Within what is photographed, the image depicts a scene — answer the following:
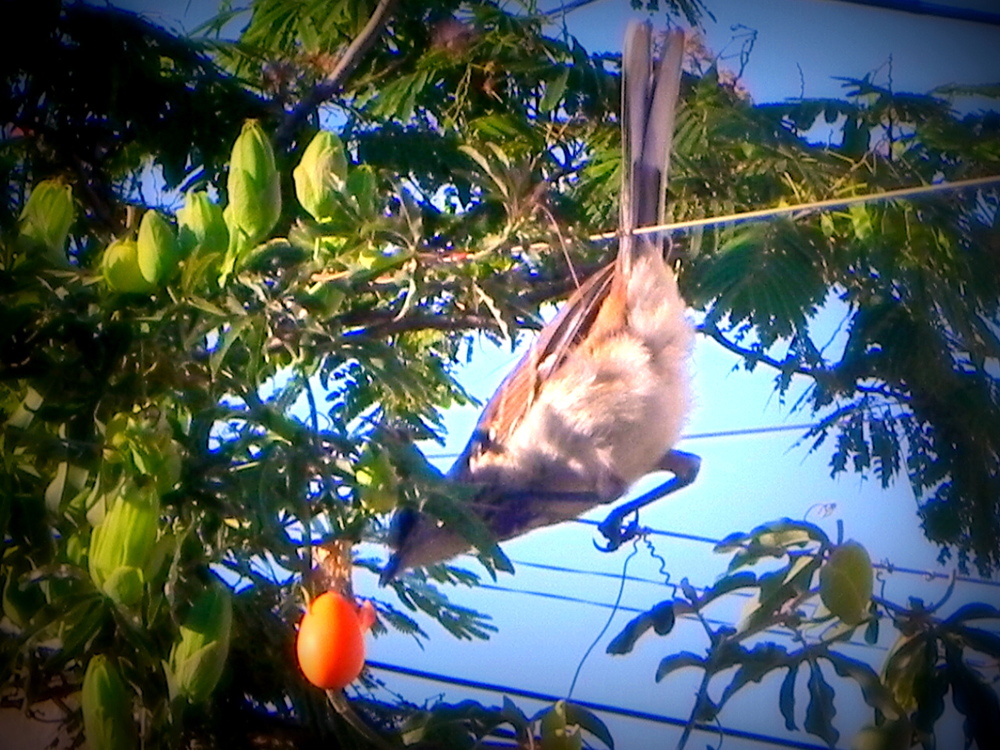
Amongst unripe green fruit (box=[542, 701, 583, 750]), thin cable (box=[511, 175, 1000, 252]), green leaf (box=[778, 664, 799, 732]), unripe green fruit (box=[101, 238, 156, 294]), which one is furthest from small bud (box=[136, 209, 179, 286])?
green leaf (box=[778, 664, 799, 732])

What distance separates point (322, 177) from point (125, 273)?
129 mm

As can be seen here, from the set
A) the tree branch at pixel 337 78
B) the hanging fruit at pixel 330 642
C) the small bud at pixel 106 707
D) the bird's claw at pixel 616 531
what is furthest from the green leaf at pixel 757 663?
the tree branch at pixel 337 78

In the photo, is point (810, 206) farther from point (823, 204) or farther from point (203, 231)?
point (203, 231)

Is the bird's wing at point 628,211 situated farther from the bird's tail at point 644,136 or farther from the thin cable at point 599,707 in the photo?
the thin cable at point 599,707

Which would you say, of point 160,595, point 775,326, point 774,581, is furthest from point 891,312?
point 160,595

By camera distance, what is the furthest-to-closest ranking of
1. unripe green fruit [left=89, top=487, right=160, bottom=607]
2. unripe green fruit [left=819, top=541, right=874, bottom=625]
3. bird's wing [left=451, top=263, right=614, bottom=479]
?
→ bird's wing [left=451, top=263, right=614, bottom=479] → unripe green fruit [left=819, top=541, right=874, bottom=625] → unripe green fruit [left=89, top=487, right=160, bottom=607]

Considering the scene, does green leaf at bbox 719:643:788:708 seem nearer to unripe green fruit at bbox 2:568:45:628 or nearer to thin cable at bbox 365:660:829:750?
thin cable at bbox 365:660:829:750

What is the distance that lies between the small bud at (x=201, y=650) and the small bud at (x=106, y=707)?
0.03 meters

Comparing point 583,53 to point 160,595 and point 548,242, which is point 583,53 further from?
point 160,595

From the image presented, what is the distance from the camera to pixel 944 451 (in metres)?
0.75

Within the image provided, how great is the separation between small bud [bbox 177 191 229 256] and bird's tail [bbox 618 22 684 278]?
280mm

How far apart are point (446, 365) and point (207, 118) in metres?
0.28

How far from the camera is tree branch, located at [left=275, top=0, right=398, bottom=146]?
2.56 feet

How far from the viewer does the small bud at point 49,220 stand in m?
0.64
